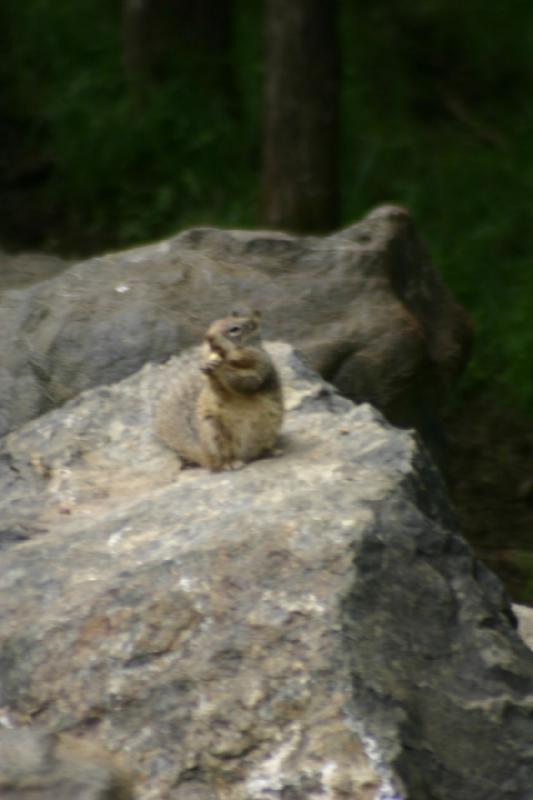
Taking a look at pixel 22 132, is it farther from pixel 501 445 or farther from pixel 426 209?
pixel 501 445

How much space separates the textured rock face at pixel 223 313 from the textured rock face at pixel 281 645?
1.61 m

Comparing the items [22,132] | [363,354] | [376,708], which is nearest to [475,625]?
[376,708]

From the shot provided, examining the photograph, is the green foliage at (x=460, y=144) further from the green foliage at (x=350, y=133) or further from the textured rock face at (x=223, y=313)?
the textured rock face at (x=223, y=313)

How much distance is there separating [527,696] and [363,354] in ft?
7.45

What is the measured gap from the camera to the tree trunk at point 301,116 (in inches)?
276

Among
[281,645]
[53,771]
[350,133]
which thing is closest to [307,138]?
[350,133]

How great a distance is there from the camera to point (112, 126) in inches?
356

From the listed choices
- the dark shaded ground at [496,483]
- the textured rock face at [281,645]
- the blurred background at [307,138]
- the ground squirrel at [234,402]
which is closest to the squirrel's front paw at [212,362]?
the ground squirrel at [234,402]

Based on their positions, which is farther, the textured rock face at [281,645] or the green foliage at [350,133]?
the green foliage at [350,133]

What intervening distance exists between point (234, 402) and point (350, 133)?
549 cm

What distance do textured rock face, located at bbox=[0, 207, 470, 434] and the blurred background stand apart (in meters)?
1.14

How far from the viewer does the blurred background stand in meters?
7.09

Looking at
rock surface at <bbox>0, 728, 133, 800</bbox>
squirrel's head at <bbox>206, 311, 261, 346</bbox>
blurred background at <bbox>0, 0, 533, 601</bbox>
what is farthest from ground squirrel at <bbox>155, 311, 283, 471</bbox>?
blurred background at <bbox>0, 0, 533, 601</bbox>

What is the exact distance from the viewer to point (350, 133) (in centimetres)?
903
